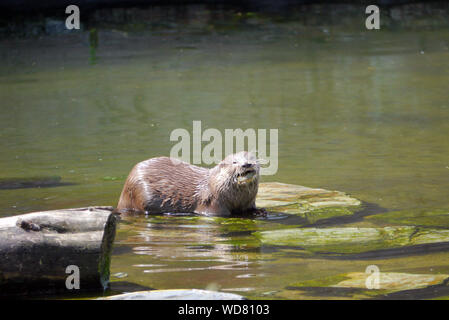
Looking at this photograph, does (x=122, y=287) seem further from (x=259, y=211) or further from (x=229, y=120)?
(x=229, y=120)

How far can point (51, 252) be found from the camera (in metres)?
4.47

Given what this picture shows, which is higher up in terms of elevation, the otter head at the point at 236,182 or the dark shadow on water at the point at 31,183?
the otter head at the point at 236,182

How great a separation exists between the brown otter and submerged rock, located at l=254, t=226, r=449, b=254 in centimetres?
68

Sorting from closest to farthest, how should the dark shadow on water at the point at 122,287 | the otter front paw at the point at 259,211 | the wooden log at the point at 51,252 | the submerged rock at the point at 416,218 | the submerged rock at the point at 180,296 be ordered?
1. the submerged rock at the point at 180,296
2. the wooden log at the point at 51,252
3. the dark shadow on water at the point at 122,287
4. the submerged rock at the point at 416,218
5. the otter front paw at the point at 259,211

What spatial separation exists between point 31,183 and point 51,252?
3.72 m

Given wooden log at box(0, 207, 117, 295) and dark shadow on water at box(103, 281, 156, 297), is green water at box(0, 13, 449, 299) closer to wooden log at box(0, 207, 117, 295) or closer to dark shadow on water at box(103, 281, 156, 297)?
dark shadow on water at box(103, 281, 156, 297)

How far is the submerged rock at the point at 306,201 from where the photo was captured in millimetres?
6621

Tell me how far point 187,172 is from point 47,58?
10.9 m

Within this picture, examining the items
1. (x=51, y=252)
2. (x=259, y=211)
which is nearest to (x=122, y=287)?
(x=51, y=252)

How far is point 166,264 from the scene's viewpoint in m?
5.27

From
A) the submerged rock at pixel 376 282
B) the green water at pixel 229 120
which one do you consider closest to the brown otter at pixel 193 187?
the green water at pixel 229 120

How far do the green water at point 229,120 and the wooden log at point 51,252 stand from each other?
0.37 m

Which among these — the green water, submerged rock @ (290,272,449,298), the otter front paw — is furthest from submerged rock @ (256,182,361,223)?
submerged rock @ (290,272,449,298)

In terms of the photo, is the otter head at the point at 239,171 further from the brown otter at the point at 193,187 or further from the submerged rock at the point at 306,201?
the submerged rock at the point at 306,201
